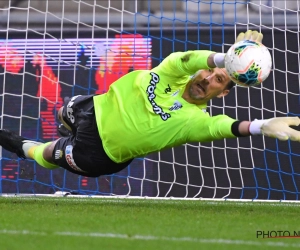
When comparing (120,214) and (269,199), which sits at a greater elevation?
(120,214)

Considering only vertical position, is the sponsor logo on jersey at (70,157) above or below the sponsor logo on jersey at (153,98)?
below

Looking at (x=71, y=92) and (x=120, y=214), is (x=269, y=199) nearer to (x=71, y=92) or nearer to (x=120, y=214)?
(x=71, y=92)

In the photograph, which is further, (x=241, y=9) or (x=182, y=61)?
(x=241, y=9)

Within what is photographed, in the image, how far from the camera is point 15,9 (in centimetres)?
846

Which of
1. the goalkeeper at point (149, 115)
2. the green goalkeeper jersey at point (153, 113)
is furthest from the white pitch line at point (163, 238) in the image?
the green goalkeeper jersey at point (153, 113)

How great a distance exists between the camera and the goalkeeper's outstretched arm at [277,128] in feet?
14.9

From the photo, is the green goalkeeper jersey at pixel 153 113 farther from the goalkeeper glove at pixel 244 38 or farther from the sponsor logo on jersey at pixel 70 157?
the sponsor logo on jersey at pixel 70 157

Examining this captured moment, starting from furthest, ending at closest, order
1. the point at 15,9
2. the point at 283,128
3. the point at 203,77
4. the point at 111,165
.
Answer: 1. the point at 15,9
2. the point at 111,165
3. the point at 203,77
4. the point at 283,128

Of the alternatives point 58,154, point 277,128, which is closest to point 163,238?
point 277,128

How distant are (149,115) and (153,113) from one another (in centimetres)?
4

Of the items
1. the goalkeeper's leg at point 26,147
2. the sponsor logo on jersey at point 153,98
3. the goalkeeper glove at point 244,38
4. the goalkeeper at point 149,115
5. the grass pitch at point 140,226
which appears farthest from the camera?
the goalkeeper's leg at point 26,147

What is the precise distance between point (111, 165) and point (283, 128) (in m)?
1.74

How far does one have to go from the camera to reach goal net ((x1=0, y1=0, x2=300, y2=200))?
797 centimetres

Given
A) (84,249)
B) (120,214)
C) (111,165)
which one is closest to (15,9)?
(111,165)
